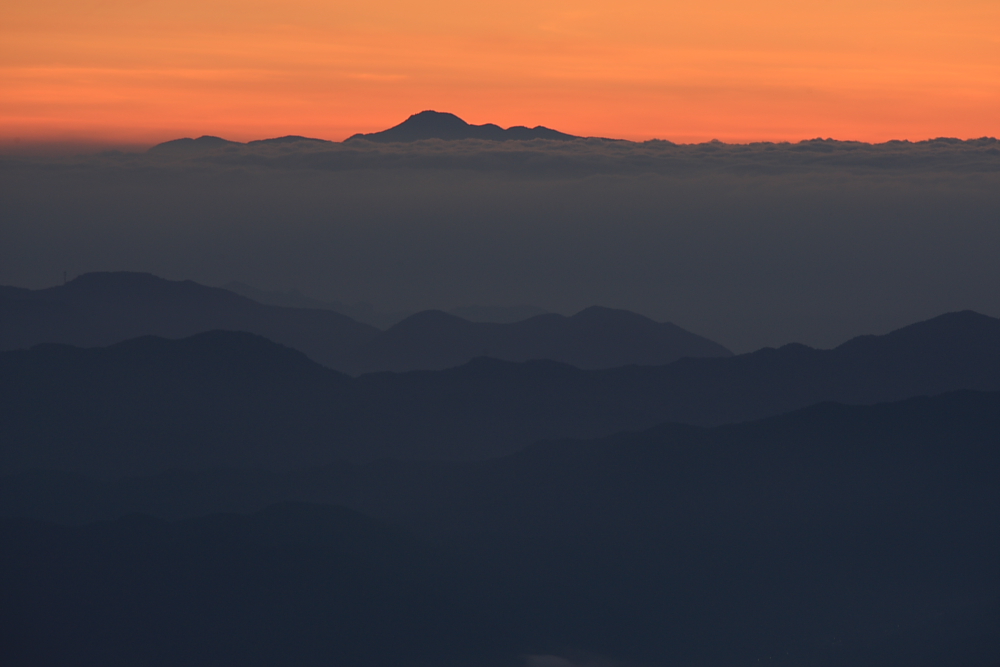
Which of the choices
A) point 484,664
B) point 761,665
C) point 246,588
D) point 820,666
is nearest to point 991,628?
point 820,666

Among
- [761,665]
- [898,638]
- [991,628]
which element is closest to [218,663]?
[761,665]

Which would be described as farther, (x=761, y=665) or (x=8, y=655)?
(x=761, y=665)

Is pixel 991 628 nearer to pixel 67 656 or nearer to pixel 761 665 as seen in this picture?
pixel 761 665

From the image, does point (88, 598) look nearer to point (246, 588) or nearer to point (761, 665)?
point (246, 588)

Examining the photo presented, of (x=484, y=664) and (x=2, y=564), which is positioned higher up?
(x=2, y=564)

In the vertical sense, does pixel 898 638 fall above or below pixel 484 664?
above

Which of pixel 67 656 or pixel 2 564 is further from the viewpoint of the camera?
pixel 2 564

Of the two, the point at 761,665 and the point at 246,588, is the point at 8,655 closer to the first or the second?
the point at 246,588
